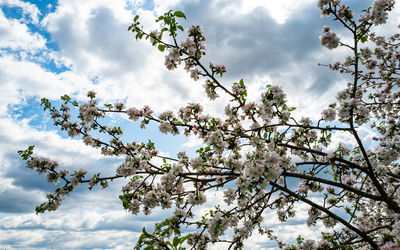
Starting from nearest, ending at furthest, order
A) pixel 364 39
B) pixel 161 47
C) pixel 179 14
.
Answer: pixel 179 14 < pixel 161 47 < pixel 364 39

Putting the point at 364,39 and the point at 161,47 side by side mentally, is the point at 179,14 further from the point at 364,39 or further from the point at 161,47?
the point at 364,39

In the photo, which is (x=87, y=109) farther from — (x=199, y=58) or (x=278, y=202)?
(x=278, y=202)

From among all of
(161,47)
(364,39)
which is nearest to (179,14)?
(161,47)

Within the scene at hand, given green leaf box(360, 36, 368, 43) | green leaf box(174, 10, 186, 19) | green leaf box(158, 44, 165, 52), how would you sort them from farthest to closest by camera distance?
green leaf box(360, 36, 368, 43), green leaf box(158, 44, 165, 52), green leaf box(174, 10, 186, 19)

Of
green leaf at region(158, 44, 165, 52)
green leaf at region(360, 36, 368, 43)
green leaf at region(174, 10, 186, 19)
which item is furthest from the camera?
green leaf at region(360, 36, 368, 43)

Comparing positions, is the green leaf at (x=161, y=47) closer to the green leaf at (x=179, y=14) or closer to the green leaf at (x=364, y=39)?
the green leaf at (x=179, y=14)

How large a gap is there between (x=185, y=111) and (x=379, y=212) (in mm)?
8091

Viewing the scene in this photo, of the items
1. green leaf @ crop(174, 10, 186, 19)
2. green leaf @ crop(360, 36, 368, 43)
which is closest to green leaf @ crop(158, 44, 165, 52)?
green leaf @ crop(174, 10, 186, 19)

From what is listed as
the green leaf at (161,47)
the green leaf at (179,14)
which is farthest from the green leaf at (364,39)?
the green leaf at (161,47)

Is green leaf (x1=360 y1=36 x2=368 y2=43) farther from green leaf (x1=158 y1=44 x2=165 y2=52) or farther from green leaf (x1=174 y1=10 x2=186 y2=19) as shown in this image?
green leaf (x1=158 y1=44 x2=165 y2=52)

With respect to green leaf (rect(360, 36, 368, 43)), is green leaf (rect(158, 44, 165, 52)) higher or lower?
lower

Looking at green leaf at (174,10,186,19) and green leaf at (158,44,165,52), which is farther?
green leaf at (158,44,165,52)

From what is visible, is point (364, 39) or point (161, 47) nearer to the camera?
point (161, 47)

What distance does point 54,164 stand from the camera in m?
6.47
